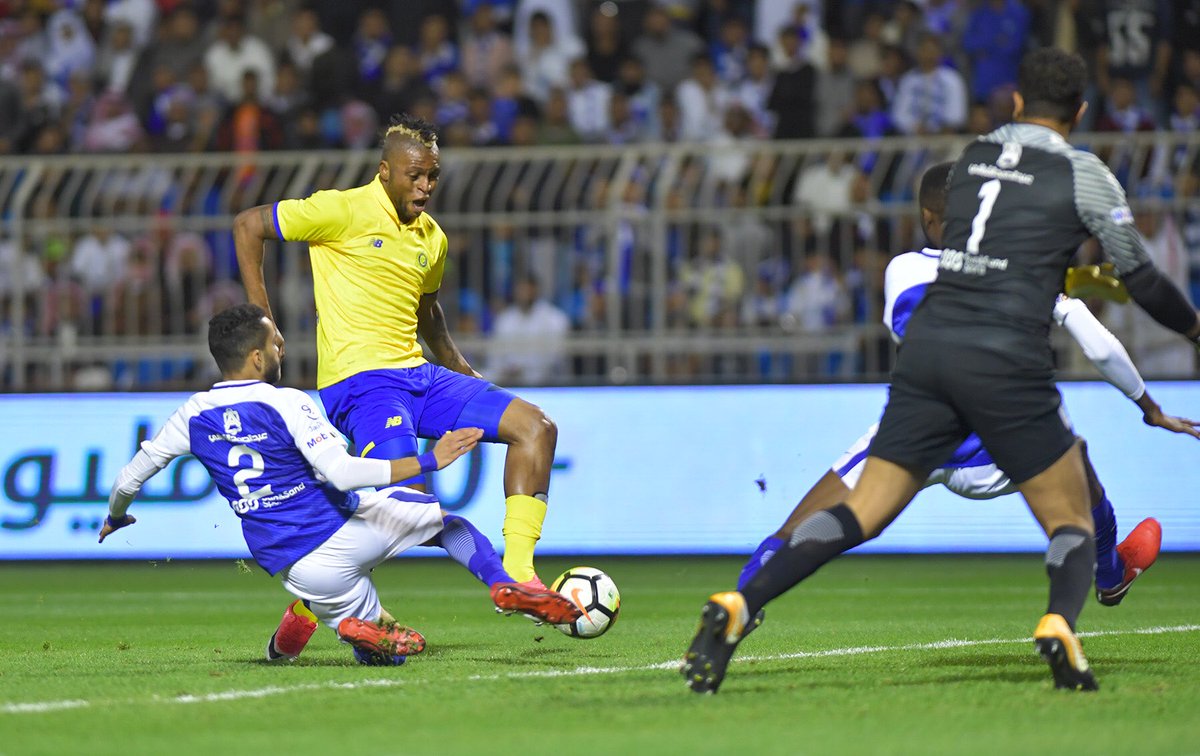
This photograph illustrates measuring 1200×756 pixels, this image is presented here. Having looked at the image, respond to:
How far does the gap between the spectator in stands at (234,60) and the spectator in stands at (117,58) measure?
0.79 m

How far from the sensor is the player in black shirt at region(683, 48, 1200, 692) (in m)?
5.25

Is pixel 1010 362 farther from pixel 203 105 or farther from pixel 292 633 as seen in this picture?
pixel 203 105

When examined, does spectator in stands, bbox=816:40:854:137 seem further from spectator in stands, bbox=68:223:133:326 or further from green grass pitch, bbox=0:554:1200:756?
green grass pitch, bbox=0:554:1200:756

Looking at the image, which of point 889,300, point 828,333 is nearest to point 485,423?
point 889,300

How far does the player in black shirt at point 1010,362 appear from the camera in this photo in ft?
17.2

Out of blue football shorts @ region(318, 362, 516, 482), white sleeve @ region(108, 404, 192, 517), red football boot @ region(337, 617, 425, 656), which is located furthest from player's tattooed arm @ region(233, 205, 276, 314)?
red football boot @ region(337, 617, 425, 656)

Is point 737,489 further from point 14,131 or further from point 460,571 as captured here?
point 14,131

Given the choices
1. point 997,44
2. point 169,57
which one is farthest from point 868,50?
point 169,57

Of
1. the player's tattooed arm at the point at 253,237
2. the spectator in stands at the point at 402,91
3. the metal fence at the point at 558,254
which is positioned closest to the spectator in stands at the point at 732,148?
the metal fence at the point at 558,254

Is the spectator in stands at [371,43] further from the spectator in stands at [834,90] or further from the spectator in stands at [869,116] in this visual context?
the spectator in stands at [869,116]

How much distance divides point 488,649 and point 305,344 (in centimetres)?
671

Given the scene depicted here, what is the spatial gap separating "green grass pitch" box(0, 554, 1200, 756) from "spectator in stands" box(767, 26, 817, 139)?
245 inches

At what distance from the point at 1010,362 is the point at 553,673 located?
194 centimetres

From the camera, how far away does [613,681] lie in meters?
5.77
